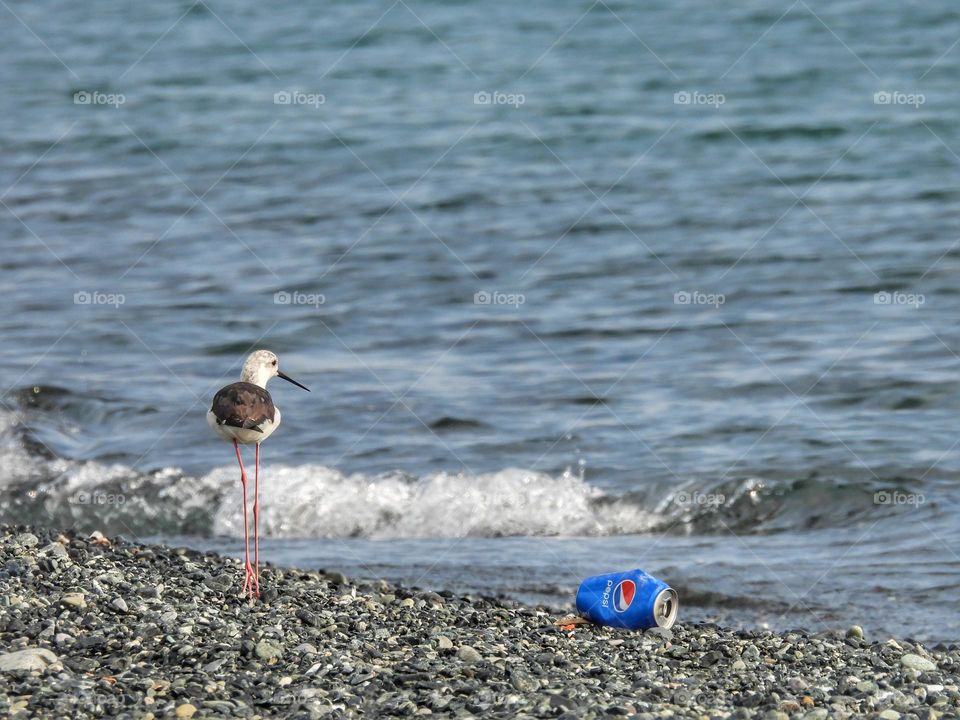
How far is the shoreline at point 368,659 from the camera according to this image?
589 centimetres

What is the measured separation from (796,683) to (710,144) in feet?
51.3

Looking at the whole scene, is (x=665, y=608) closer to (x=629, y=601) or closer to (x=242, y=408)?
(x=629, y=601)

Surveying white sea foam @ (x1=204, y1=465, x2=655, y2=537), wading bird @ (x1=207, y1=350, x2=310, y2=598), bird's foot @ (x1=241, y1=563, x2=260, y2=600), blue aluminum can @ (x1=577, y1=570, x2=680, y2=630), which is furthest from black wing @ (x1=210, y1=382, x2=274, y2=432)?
white sea foam @ (x1=204, y1=465, x2=655, y2=537)

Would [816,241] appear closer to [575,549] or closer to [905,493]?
[905,493]

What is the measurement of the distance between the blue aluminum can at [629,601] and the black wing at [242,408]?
→ 6.58ft

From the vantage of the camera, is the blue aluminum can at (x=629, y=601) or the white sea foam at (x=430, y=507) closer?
the blue aluminum can at (x=629, y=601)

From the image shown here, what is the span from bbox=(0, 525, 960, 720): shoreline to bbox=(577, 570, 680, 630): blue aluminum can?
4.0 inches

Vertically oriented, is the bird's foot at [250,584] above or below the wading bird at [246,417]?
below

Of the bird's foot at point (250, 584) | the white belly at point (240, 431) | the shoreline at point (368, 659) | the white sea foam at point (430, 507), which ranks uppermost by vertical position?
the white sea foam at point (430, 507)

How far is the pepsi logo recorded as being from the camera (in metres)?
7.54

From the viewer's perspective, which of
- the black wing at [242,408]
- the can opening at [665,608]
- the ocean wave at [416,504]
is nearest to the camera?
the can opening at [665,608]

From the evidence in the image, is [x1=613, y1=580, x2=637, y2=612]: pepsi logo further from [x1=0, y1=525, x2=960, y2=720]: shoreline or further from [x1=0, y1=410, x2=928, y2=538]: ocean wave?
[x1=0, y1=410, x2=928, y2=538]: ocean wave

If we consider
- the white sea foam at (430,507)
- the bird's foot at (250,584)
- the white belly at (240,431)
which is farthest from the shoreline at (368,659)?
the white sea foam at (430,507)

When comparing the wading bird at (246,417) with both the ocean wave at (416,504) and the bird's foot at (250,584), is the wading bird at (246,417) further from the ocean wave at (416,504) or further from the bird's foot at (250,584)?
the ocean wave at (416,504)
